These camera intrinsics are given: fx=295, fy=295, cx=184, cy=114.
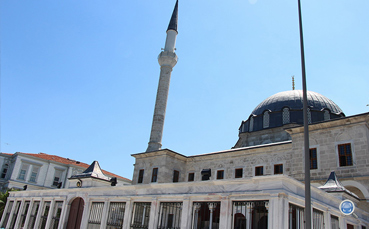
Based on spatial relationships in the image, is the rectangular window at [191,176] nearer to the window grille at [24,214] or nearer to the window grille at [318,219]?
the window grille at [24,214]

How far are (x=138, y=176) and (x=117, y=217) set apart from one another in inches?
468

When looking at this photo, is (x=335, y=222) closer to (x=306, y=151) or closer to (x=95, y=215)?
(x=306, y=151)

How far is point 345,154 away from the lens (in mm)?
15156

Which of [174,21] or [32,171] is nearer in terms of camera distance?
[174,21]

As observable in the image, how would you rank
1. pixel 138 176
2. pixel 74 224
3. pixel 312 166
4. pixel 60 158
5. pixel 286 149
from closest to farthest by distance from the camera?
pixel 74 224
pixel 312 166
pixel 286 149
pixel 138 176
pixel 60 158

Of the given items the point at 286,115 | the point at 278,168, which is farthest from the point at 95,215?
the point at 286,115

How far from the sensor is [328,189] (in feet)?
38.4

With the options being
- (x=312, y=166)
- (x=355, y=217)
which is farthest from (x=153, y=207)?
(x=312, y=166)

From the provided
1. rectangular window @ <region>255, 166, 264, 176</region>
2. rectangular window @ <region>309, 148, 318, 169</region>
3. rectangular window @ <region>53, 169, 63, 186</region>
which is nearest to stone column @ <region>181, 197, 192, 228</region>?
rectangular window @ <region>309, 148, 318, 169</region>

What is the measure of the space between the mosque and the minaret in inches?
3.8

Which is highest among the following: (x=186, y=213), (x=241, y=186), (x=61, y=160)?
(x=61, y=160)

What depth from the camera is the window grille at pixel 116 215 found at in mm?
12664

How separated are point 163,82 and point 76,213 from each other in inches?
627

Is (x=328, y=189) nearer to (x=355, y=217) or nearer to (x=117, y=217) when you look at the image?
(x=355, y=217)
